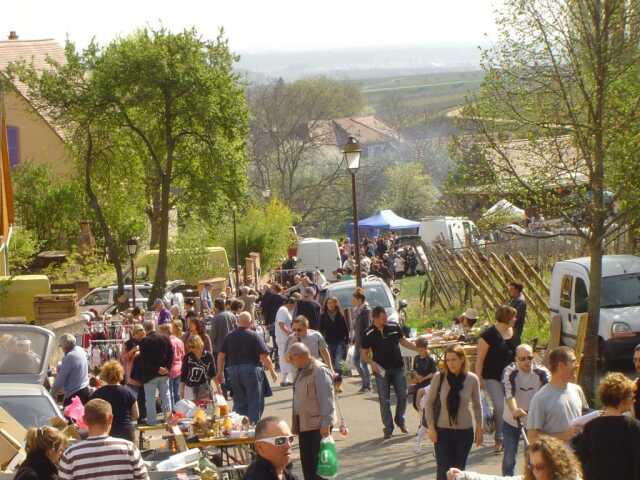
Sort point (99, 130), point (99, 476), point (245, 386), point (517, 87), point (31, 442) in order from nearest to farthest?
1. point (99, 476)
2. point (31, 442)
3. point (245, 386)
4. point (517, 87)
5. point (99, 130)

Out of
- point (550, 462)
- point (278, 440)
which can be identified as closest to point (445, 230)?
point (278, 440)

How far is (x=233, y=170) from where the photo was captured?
40.7 metres

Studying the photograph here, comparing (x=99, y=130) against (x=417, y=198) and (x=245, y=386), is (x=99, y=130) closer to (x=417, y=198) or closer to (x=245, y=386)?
(x=245, y=386)

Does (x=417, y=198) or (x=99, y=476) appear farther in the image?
(x=417, y=198)

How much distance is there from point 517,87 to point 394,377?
4680mm

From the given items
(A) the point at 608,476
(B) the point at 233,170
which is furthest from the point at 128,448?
Answer: (B) the point at 233,170

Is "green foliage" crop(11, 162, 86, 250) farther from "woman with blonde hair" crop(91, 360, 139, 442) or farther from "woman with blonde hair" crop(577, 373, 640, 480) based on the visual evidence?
"woman with blonde hair" crop(577, 373, 640, 480)

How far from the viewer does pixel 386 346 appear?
15055mm

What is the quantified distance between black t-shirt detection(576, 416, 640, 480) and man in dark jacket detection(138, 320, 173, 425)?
8.99 metres

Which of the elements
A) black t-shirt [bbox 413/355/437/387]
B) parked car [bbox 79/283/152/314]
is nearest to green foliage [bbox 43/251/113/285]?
parked car [bbox 79/283/152/314]

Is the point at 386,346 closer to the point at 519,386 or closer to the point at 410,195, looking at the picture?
the point at 519,386

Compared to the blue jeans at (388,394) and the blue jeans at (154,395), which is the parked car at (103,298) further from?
the blue jeans at (388,394)

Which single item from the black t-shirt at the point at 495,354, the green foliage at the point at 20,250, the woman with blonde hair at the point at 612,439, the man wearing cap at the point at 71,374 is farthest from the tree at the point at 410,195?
the woman with blonde hair at the point at 612,439

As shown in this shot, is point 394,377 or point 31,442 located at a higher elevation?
point 31,442
